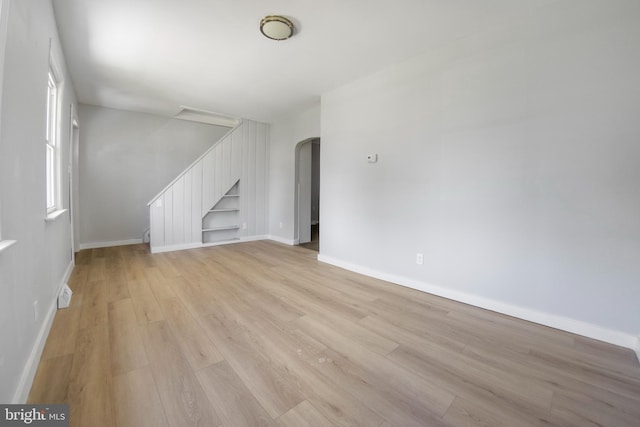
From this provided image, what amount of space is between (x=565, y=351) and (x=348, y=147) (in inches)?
120

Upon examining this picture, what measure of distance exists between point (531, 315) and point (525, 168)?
4.25 ft

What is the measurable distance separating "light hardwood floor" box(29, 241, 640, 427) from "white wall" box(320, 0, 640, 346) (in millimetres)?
348

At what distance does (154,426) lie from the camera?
3.94 feet

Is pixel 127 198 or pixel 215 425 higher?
pixel 127 198

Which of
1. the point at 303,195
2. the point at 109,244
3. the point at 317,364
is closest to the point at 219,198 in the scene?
the point at 303,195

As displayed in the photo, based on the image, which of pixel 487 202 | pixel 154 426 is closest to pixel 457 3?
pixel 487 202

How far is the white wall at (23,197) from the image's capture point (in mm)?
1203

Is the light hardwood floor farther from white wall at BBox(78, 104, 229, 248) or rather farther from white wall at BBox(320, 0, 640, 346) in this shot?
white wall at BBox(78, 104, 229, 248)

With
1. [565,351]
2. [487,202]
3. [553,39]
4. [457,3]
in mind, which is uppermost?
[457,3]

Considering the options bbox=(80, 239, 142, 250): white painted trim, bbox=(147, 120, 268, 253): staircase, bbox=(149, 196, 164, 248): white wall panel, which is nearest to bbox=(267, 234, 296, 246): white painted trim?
bbox=(147, 120, 268, 253): staircase

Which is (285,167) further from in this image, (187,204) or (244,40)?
(244,40)

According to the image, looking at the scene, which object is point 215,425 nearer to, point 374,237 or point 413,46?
point 374,237

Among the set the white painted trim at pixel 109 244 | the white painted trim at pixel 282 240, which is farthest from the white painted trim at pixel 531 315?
the white painted trim at pixel 109 244

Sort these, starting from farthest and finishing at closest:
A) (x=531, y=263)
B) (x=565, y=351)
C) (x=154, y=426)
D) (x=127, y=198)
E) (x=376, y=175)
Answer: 1. (x=127, y=198)
2. (x=376, y=175)
3. (x=531, y=263)
4. (x=565, y=351)
5. (x=154, y=426)
